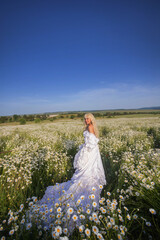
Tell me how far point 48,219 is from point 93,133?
281 centimetres

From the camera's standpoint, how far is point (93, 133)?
4.20 meters

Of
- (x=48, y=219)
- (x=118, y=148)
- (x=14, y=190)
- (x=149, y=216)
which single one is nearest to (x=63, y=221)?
(x=48, y=219)

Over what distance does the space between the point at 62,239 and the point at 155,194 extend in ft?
7.15

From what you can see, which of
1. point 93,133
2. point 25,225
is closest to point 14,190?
point 25,225

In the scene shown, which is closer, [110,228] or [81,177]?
[110,228]

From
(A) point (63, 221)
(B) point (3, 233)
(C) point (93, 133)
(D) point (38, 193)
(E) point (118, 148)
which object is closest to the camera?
(A) point (63, 221)

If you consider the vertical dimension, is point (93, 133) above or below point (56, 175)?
above

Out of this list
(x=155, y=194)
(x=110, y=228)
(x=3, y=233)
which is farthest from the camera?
(x=155, y=194)

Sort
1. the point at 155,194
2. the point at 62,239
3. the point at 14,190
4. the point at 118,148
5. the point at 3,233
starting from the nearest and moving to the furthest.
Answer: the point at 62,239
the point at 3,233
the point at 155,194
the point at 14,190
the point at 118,148

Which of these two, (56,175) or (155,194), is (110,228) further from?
(56,175)

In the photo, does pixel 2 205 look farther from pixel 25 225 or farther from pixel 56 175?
pixel 56 175

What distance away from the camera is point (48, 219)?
76.9 inches

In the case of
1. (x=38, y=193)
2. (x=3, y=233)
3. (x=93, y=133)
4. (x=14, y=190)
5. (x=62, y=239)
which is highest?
(x=93, y=133)

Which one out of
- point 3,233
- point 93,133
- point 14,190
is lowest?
point 3,233
